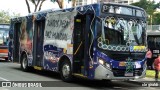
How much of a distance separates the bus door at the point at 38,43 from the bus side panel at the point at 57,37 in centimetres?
66

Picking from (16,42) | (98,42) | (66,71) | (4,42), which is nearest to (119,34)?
(98,42)

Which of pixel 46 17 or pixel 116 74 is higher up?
pixel 46 17

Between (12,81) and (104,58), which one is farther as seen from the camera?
(12,81)

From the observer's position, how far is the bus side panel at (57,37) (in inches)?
575

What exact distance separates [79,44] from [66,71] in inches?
54.9

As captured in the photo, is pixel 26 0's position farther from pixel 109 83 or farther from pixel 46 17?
pixel 109 83

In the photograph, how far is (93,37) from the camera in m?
12.9

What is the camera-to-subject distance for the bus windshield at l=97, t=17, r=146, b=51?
12836 mm

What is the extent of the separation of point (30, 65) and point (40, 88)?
5.81 metres

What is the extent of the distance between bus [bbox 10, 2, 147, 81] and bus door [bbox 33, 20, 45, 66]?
117cm

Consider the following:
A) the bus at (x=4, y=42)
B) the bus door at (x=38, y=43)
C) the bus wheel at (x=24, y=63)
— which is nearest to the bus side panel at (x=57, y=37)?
the bus door at (x=38, y=43)

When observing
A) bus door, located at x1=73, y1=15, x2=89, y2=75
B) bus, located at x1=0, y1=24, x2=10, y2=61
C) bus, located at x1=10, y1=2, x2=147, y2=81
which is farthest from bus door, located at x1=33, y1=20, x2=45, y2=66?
bus, located at x1=0, y1=24, x2=10, y2=61

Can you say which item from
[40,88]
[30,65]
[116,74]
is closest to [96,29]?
[116,74]

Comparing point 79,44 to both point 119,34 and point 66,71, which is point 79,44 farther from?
point 119,34
